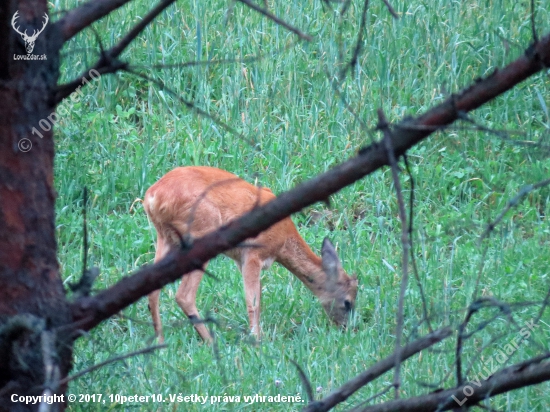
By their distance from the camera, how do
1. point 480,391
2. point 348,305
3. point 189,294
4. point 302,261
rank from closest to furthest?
1. point 480,391
2. point 348,305
3. point 189,294
4. point 302,261

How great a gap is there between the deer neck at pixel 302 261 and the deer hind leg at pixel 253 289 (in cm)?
45

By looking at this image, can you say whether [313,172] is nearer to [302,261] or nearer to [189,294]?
[302,261]

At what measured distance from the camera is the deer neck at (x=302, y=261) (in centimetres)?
785

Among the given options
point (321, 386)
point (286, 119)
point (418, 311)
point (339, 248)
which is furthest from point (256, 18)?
point (321, 386)

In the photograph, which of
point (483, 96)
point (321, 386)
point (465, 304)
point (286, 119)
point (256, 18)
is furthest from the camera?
point (256, 18)

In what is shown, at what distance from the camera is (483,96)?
174cm

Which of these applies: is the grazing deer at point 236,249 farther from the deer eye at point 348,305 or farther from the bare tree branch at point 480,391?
the bare tree branch at point 480,391

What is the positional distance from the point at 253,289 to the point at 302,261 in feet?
2.90

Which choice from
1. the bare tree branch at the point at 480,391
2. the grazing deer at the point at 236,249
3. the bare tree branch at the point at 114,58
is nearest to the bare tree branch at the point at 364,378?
the bare tree branch at the point at 480,391

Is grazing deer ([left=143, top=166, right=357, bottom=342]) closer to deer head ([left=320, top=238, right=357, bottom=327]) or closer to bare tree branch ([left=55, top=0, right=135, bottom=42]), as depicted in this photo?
deer head ([left=320, top=238, right=357, bottom=327])

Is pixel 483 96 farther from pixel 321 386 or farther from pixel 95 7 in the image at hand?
pixel 321 386

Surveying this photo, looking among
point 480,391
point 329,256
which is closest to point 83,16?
point 480,391

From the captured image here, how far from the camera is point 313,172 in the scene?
30.0ft

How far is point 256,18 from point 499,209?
4534 mm
